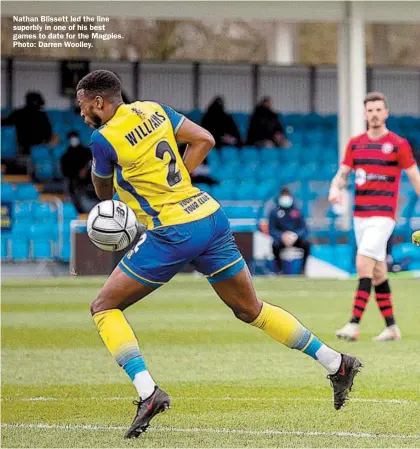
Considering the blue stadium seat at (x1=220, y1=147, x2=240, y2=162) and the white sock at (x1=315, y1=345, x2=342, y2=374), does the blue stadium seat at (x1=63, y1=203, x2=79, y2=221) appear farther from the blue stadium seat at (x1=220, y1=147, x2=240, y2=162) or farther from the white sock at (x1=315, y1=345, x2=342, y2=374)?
the white sock at (x1=315, y1=345, x2=342, y2=374)

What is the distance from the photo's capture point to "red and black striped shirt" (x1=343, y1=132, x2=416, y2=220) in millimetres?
10164

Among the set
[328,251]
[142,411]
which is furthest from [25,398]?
[328,251]

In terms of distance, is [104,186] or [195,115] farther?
[195,115]

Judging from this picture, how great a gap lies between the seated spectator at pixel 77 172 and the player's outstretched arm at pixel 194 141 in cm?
1691

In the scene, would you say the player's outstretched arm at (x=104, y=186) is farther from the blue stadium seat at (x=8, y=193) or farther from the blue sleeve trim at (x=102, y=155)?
the blue stadium seat at (x=8, y=193)

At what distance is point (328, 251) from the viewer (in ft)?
72.1

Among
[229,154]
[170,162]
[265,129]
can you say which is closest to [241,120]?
[265,129]

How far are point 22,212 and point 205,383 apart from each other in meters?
15.2

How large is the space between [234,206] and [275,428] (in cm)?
1684

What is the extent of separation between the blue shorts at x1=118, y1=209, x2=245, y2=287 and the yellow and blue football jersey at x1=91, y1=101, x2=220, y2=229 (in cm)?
5

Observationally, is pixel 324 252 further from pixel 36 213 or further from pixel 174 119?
pixel 174 119

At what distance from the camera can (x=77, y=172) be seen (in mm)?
24000

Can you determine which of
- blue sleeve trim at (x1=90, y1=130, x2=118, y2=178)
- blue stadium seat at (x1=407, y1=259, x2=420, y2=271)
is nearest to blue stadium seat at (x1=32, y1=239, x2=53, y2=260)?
blue stadium seat at (x1=407, y1=259, x2=420, y2=271)

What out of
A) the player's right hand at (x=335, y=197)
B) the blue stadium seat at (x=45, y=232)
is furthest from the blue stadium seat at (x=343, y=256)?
the player's right hand at (x=335, y=197)
